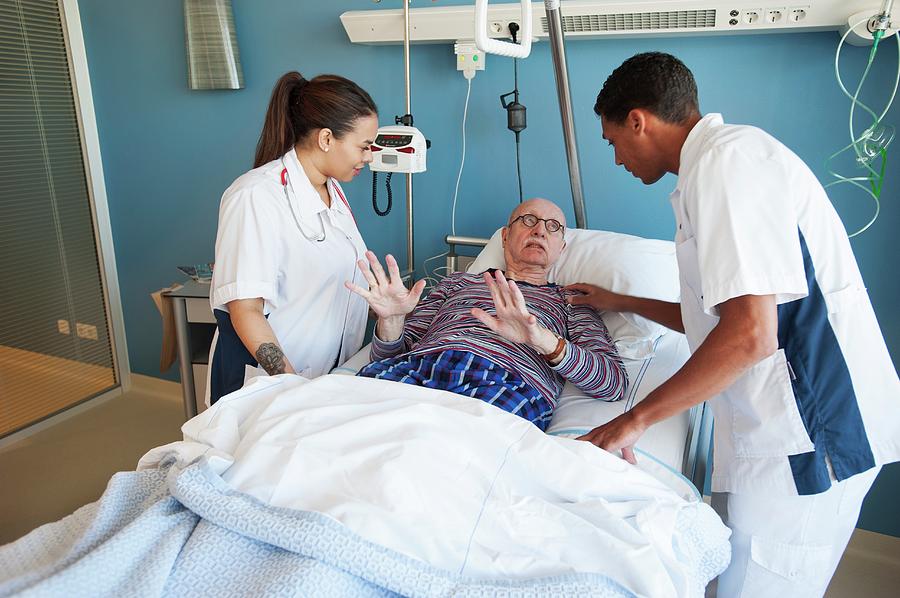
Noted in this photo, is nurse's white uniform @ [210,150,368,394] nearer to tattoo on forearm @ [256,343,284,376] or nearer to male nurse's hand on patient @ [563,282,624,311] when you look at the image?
tattoo on forearm @ [256,343,284,376]

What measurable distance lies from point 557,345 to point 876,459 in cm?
65

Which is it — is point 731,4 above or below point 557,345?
above

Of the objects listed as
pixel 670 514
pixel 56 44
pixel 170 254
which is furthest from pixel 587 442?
pixel 56 44

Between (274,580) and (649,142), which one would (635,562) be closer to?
(274,580)

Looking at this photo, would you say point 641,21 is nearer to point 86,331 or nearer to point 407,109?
point 407,109

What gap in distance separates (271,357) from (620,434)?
828 mm

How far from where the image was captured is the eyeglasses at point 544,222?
2029mm

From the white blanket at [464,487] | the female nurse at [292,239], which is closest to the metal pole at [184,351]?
the female nurse at [292,239]

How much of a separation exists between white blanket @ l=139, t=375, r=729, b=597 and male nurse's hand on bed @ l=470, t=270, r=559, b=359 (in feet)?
0.77

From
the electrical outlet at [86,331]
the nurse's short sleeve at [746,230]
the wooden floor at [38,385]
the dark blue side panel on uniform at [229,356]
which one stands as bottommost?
the wooden floor at [38,385]

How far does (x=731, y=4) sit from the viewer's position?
1.99 metres

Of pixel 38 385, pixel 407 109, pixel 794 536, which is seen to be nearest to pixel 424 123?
pixel 407 109

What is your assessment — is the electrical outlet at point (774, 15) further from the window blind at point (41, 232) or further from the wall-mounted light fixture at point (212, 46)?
the window blind at point (41, 232)

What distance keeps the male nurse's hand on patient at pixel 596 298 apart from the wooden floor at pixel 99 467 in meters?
1.14
